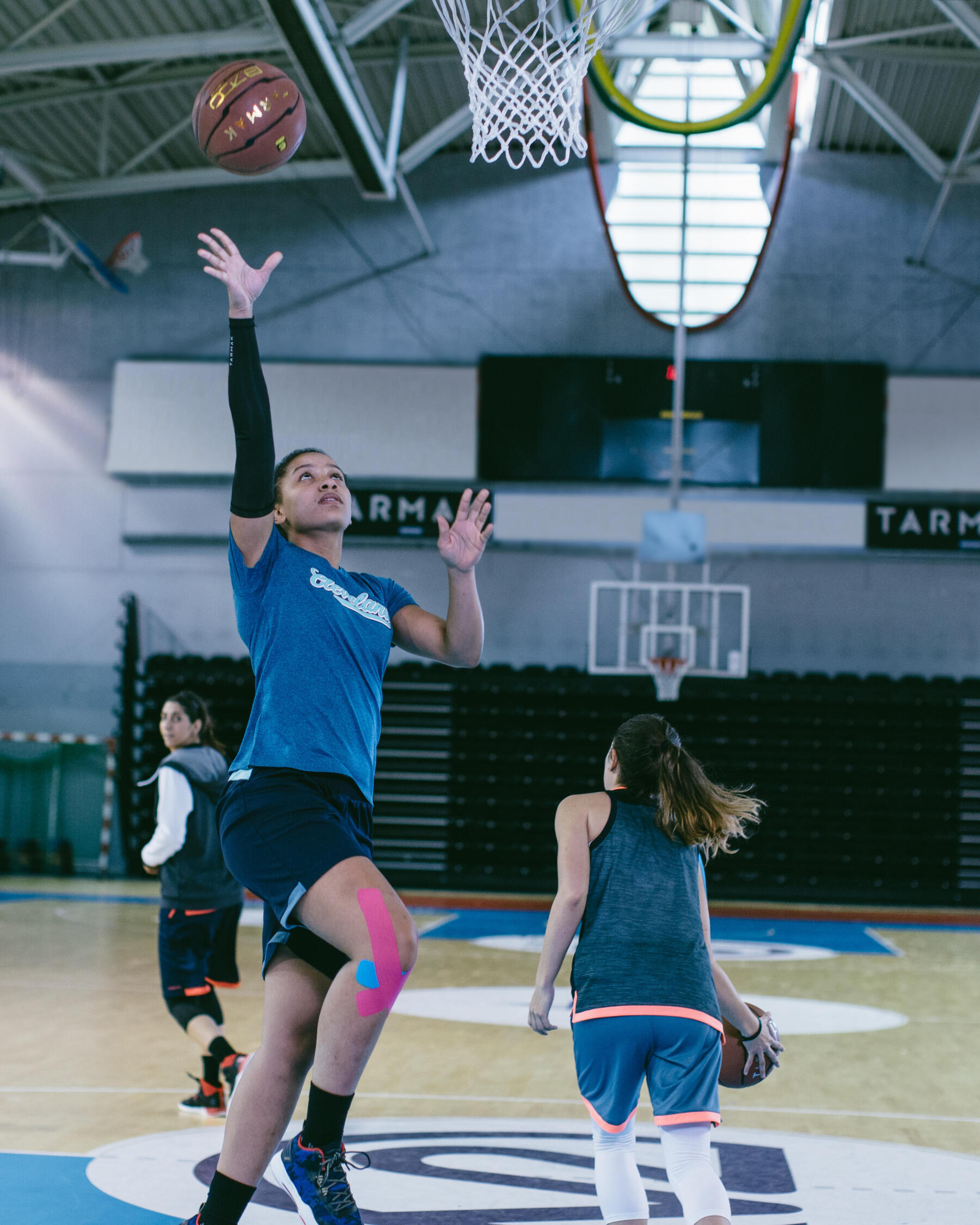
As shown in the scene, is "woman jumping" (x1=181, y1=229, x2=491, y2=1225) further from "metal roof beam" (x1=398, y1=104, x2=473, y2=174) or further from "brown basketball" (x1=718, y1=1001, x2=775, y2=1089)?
"metal roof beam" (x1=398, y1=104, x2=473, y2=174)

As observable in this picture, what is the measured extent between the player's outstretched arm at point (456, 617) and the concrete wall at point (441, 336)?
11.8 metres

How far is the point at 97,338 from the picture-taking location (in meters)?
15.6

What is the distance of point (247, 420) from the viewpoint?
258cm

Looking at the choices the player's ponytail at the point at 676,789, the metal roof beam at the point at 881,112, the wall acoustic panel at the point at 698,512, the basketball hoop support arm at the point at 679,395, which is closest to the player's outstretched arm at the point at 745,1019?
the player's ponytail at the point at 676,789

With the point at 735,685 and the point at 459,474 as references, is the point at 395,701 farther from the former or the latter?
the point at 735,685

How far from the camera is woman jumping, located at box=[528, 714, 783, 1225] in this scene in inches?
107

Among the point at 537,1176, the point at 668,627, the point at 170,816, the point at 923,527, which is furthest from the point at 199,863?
the point at 923,527

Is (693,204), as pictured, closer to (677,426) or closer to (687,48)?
(677,426)

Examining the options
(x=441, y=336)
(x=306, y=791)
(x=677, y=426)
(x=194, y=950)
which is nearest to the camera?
(x=306, y=791)

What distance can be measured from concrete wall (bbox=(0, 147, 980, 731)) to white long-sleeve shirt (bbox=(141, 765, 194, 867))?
979cm

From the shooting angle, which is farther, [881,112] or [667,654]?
[881,112]

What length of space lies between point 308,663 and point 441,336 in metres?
13.0

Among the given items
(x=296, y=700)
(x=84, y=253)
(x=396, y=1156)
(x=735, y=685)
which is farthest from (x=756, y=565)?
(x=296, y=700)

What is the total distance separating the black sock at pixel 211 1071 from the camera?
180 inches
